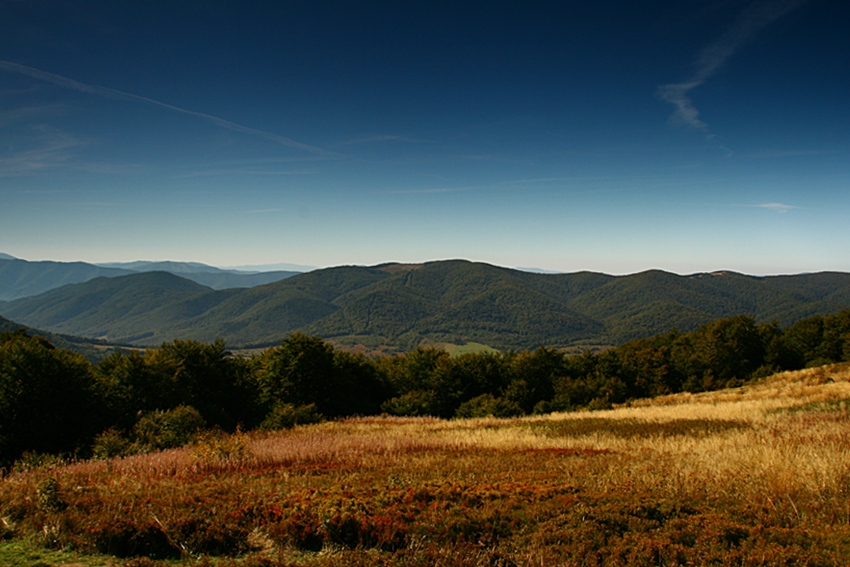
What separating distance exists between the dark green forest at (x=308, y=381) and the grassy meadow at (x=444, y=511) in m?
10.1

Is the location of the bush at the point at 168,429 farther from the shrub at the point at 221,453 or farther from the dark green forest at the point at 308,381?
the shrub at the point at 221,453

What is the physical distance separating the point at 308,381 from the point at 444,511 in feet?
124

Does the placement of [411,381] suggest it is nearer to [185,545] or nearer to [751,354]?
[185,545]

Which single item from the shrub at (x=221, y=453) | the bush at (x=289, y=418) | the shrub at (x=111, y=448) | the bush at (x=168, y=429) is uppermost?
the shrub at (x=221, y=453)

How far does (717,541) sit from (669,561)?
894 mm

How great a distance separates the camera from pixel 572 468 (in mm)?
10766

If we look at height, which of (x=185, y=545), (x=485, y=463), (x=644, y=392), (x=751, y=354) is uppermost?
(x=185, y=545)

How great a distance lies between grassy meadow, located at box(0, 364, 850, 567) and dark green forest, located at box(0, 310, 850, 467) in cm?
1007

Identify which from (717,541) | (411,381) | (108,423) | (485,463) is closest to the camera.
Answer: (717,541)

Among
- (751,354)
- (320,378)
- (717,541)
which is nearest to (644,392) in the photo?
(751,354)

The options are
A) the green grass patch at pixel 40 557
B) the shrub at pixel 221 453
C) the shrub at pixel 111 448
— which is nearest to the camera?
the green grass patch at pixel 40 557

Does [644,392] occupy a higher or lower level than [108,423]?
lower

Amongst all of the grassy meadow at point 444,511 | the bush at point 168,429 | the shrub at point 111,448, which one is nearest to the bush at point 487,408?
the bush at point 168,429

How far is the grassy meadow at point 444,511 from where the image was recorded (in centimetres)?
582
